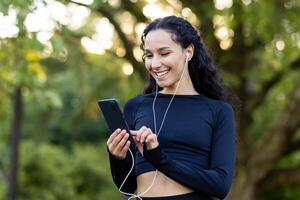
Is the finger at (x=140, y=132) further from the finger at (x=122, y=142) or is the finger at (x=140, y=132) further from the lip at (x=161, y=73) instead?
the lip at (x=161, y=73)

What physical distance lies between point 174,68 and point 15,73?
5.11 m

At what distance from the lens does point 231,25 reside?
11242 mm

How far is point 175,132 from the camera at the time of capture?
313cm

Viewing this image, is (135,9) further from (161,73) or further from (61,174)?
(61,174)

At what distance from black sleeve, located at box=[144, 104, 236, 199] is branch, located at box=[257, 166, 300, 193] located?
877 cm

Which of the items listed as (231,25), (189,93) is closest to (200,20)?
(231,25)

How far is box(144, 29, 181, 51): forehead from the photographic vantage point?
10.3ft

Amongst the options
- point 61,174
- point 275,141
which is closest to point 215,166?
point 275,141

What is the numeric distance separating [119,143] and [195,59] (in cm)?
56

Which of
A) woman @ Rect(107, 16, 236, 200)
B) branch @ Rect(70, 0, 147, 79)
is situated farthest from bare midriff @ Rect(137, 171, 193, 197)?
branch @ Rect(70, 0, 147, 79)

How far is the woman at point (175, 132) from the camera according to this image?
3023mm

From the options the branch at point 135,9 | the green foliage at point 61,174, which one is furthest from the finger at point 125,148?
the green foliage at point 61,174

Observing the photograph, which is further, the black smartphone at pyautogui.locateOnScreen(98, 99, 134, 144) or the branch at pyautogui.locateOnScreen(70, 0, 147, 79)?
the branch at pyautogui.locateOnScreen(70, 0, 147, 79)

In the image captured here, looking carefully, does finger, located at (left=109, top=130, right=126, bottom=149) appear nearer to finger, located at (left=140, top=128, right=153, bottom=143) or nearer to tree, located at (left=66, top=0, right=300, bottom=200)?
finger, located at (left=140, top=128, right=153, bottom=143)
